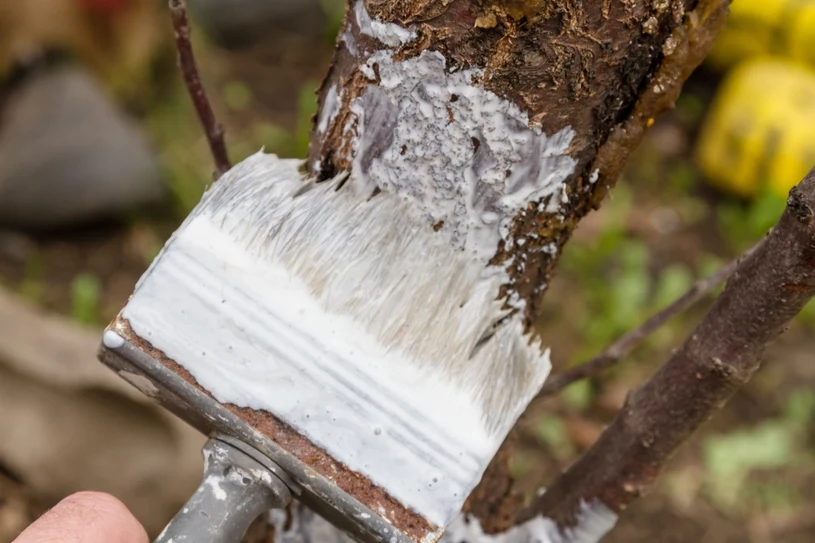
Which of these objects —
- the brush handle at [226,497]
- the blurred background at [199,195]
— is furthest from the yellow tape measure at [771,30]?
the brush handle at [226,497]

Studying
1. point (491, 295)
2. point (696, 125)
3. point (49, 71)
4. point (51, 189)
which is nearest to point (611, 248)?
point (696, 125)

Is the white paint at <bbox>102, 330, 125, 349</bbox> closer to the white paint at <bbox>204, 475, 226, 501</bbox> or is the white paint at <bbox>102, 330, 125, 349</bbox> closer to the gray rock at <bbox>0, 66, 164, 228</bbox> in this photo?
the white paint at <bbox>204, 475, 226, 501</bbox>

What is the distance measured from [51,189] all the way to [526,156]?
155cm

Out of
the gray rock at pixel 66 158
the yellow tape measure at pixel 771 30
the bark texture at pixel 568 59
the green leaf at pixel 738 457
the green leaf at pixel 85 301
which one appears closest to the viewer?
the bark texture at pixel 568 59

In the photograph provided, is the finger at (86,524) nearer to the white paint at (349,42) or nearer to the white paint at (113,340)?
the white paint at (113,340)

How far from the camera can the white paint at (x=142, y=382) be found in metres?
0.60

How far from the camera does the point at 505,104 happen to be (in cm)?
55

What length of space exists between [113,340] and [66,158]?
4.78 feet

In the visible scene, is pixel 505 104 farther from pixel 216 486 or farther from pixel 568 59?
pixel 216 486

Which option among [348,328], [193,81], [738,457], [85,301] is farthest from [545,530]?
[85,301]

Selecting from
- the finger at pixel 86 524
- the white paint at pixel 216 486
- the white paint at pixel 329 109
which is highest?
the white paint at pixel 329 109

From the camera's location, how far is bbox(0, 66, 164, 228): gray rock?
1806mm

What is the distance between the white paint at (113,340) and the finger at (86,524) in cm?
14

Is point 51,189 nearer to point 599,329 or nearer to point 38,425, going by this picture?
point 38,425
